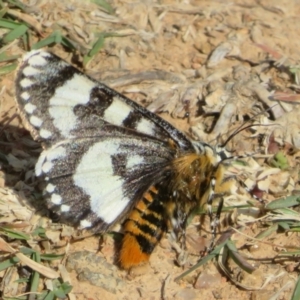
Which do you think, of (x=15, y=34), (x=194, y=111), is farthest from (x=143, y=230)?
(x=15, y=34)

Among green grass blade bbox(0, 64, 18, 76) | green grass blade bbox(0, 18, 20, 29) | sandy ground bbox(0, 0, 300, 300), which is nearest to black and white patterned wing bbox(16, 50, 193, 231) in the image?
sandy ground bbox(0, 0, 300, 300)

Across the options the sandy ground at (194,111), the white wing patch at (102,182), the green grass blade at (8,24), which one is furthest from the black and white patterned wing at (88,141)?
the green grass blade at (8,24)

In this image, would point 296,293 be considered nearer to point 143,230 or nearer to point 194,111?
point 143,230

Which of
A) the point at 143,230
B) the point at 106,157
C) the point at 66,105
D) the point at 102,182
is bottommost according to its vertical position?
the point at 143,230

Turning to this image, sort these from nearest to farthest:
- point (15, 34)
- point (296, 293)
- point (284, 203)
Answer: point (296, 293), point (284, 203), point (15, 34)

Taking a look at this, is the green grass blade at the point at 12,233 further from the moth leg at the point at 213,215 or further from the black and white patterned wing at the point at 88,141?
the moth leg at the point at 213,215

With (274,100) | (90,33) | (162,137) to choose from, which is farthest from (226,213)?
(90,33)

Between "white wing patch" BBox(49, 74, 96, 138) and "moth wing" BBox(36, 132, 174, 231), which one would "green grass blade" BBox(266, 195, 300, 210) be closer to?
"moth wing" BBox(36, 132, 174, 231)
